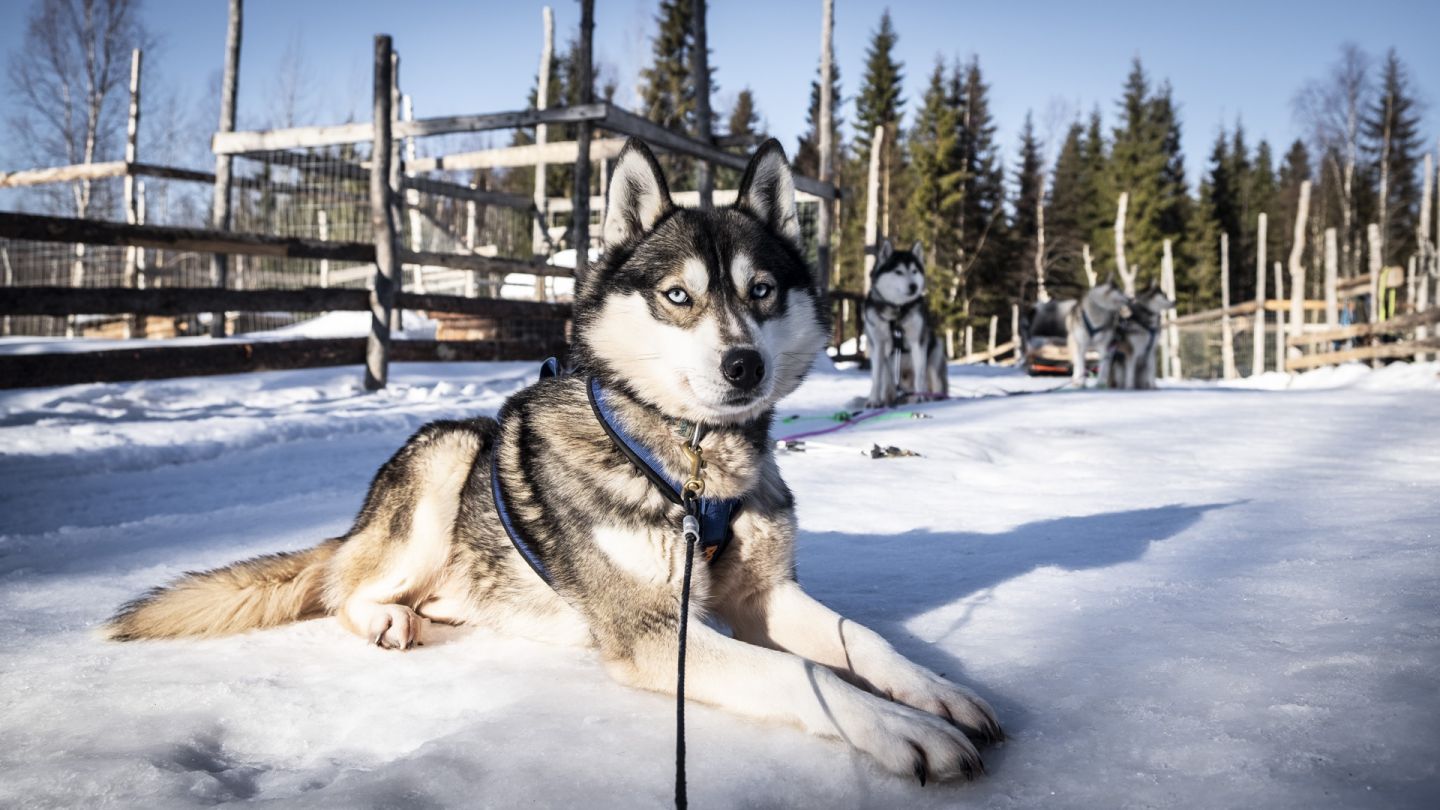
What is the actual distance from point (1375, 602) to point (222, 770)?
8.35ft

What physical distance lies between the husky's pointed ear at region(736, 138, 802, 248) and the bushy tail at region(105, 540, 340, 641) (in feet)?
5.33

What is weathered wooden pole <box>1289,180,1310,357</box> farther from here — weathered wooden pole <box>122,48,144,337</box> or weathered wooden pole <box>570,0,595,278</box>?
weathered wooden pole <box>122,48,144,337</box>

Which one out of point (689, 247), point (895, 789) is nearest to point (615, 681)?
point (895, 789)

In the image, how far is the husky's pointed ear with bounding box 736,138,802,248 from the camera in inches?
92.3

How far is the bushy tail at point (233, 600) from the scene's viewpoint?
207 cm

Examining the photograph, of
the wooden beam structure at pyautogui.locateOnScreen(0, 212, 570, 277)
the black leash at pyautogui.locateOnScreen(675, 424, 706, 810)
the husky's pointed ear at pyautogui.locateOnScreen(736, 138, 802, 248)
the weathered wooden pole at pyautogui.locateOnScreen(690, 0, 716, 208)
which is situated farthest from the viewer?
the weathered wooden pole at pyautogui.locateOnScreen(690, 0, 716, 208)

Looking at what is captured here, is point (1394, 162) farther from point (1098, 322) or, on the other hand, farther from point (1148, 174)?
point (1098, 322)

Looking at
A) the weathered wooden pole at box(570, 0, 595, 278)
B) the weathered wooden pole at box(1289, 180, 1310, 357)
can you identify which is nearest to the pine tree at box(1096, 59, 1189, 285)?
the weathered wooden pole at box(1289, 180, 1310, 357)

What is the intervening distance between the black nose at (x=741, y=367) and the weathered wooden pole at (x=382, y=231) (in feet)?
26.5

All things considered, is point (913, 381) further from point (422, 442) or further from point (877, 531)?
point (422, 442)

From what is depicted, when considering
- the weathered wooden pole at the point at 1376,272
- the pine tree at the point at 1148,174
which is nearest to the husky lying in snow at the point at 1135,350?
the weathered wooden pole at the point at 1376,272

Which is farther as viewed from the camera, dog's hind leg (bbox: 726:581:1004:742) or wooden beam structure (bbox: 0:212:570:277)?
wooden beam structure (bbox: 0:212:570:277)

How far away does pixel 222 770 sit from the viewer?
1413 millimetres

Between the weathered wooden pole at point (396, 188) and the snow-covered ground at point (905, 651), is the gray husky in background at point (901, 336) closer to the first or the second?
the snow-covered ground at point (905, 651)
